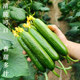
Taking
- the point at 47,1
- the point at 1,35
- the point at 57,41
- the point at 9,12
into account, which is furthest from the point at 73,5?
the point at 1,35

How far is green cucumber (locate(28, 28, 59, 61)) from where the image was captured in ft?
4.41

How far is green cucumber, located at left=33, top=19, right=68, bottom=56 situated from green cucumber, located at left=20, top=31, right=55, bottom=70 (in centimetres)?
12

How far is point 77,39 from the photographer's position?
2453 mm

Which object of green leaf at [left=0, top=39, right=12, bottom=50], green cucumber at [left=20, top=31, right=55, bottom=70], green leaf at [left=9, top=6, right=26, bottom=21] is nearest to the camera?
green leaf at [left=0, top=39, right=12, bottom=50]

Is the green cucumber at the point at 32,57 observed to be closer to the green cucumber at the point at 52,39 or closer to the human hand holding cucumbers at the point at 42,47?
the human hand holding cucumbers at the point at 42,47

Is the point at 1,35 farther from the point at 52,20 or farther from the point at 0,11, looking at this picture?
the point at 52,20

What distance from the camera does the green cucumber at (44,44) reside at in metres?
1.34

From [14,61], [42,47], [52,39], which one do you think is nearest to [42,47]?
[42,47]

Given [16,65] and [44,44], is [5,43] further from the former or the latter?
[44,44]

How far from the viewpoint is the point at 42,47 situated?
4.51ft

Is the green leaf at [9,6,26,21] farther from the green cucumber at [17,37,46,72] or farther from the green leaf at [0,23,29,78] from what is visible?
the green leaf at [0,23,29,78]

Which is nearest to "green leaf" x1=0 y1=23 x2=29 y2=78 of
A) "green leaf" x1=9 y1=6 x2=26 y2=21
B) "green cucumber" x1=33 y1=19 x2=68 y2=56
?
"green cucumber" x1=33 y1=19 x2=68 y2=56

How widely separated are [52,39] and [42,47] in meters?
0.11

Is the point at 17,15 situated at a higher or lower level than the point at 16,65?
higher
